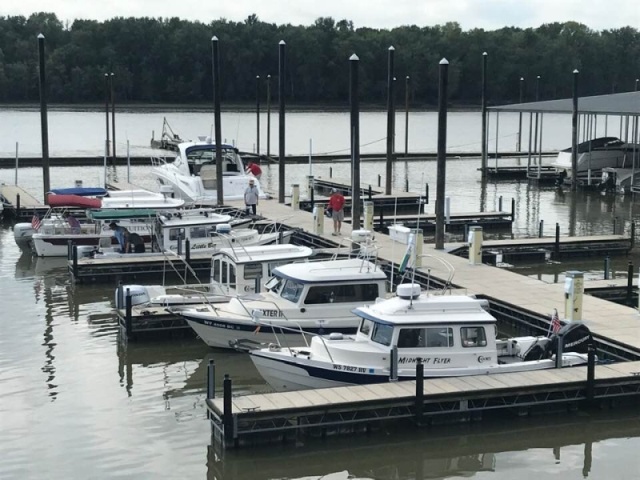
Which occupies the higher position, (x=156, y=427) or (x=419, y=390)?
(x=419, y=390)

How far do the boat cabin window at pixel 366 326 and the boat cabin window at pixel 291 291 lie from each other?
2.58 m

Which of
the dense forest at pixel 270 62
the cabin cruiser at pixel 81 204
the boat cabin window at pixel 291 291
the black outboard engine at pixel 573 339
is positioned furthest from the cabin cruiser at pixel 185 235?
the dense forest at pixel 270 62

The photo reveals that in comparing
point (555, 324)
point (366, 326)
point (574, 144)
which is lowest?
point (555, 324)

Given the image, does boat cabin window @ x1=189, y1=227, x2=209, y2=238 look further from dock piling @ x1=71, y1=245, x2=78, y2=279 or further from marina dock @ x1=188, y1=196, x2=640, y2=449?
marina dock @ x1=188, y1=196, x2=640, y2=449

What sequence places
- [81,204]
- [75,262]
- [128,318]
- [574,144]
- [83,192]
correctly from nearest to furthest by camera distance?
1. [128,318]
2. [75,262]
3. [81,204]
4. [83,192]
5. [574,144]

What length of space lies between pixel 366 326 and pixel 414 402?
219 cm

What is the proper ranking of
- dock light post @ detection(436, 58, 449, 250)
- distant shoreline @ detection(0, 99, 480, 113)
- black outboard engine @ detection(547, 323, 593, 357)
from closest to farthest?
black outboard engine @ detection(547, 323, 593, 357), dock light post @ detection(436, 58, 449, 250), distant shoreline @ detection(0, 99, 480, 113)

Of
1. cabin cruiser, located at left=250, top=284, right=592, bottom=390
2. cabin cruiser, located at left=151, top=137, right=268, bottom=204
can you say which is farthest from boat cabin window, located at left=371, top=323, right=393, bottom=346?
cabin cruiser, located at left=151, top=137, right=268, bottom=204

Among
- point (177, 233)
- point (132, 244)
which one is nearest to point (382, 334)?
point (177, 233)

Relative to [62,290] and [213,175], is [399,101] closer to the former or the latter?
[213,175]

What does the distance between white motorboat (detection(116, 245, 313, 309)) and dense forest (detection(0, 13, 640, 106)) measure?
324 feet

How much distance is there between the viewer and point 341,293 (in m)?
21.9

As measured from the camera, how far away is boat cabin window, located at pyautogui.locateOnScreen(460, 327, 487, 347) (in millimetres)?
18797

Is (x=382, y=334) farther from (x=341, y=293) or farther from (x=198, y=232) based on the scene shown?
(x=198, y=232)
